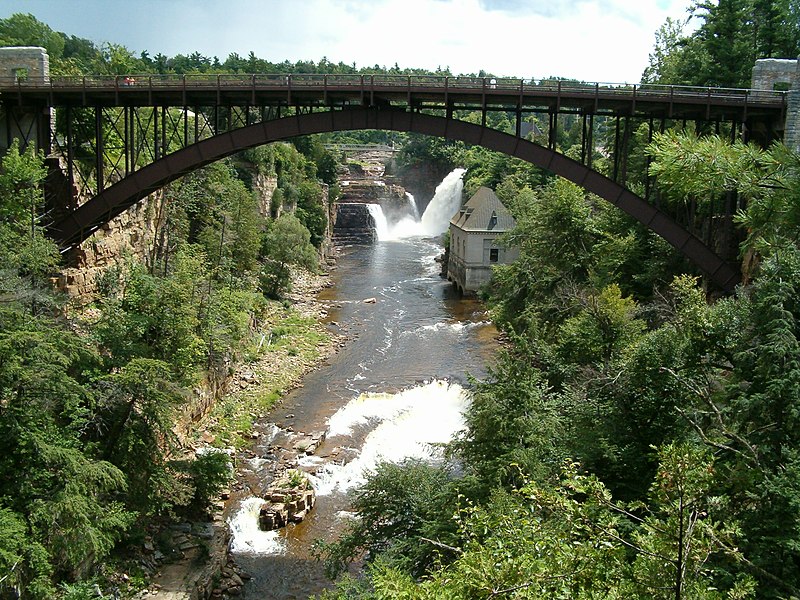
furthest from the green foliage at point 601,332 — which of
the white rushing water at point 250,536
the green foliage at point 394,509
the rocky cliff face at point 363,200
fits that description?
the rocky cliff face at point 363,200

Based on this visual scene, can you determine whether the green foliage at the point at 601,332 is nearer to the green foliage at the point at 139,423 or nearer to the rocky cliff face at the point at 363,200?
the green foliage at the point at 139,423

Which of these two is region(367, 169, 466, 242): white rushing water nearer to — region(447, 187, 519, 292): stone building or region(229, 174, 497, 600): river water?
region(229, 174, 497, 600): river water

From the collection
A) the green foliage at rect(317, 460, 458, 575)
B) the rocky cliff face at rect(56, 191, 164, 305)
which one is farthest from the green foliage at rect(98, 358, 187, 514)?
the rocky cliff face at rect(56, 191, 164, 305)

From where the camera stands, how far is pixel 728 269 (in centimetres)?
2331

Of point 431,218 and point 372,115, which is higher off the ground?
point 372,115

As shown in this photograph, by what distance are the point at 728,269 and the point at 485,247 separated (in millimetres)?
22554

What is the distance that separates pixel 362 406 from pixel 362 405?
97mm

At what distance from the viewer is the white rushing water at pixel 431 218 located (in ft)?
234

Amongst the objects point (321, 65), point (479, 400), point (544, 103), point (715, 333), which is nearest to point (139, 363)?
point (479, 400)

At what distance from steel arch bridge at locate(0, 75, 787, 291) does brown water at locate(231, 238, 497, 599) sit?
918cm

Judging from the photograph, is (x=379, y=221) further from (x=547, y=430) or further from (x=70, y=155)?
(x=547, y=430)

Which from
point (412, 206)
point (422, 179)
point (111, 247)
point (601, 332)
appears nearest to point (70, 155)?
point (111, 247)

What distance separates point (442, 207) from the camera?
2894 inches

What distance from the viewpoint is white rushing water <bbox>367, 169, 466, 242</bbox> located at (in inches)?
2813
